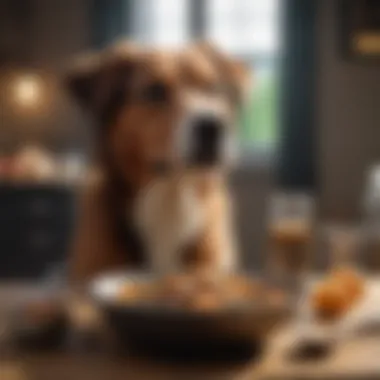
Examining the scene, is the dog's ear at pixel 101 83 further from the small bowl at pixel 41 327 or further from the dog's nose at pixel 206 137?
the small bowl at pixel 41 327

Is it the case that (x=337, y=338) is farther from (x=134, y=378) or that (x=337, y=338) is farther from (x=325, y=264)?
(x=325, y=264)

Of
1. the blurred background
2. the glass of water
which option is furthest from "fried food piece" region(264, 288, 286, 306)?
the blurred background

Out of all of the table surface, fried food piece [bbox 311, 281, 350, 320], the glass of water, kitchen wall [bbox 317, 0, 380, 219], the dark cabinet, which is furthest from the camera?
the dark cabinet

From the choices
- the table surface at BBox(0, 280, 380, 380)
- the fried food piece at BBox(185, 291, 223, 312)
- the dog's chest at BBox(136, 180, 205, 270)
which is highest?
the dog's chest at BBox(136, 180, 205, 270)

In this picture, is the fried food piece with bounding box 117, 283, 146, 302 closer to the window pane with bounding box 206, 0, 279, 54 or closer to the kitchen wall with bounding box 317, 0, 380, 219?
the kitchen wall with bounding box 317, 0, 380, 219

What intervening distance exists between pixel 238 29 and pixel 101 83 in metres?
0.92

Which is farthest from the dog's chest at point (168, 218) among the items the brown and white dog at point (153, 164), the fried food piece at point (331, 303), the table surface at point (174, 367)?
the table surface at point (174, 367)

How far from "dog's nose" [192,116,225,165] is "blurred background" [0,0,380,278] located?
615 millimetres

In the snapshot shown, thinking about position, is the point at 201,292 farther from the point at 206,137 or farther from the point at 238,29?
the point at 238,29

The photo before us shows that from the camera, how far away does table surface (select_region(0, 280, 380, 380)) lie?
547 millimetres

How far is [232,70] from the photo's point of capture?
4.20 feet

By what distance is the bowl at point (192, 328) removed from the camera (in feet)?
1.88

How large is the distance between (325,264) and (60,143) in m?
1.05

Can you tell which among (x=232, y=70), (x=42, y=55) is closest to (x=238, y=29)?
(x=42, y=55)
